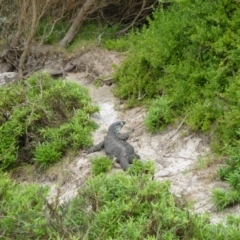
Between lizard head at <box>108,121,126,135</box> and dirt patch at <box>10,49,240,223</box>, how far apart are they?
0.19m

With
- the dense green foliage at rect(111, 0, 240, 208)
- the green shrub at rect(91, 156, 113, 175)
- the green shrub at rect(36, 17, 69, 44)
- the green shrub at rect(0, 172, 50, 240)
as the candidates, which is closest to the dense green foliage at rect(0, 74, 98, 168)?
the green shrub at rect(91, 156, 113, 175)

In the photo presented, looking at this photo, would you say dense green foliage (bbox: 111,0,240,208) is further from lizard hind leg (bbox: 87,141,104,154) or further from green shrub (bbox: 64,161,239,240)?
green shrub (bbox: 64,161,239,240)

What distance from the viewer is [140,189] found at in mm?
4883

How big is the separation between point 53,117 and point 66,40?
10.5 feet

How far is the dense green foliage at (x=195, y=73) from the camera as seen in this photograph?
6418mm

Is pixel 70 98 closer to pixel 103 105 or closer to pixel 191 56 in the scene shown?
pixel 103 105

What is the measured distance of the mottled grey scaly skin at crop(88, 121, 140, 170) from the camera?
653 cm

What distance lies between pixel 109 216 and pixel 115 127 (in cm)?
271

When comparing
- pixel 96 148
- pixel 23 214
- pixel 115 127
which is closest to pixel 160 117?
pixel 115 127

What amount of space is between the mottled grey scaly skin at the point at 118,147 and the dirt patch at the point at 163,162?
108 mm

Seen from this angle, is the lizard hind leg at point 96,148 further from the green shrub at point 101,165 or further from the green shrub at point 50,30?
the green shrub at point 50,30

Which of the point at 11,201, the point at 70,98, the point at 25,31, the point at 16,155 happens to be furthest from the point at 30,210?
the point at 25,31

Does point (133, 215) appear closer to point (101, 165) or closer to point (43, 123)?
point (101, 165)

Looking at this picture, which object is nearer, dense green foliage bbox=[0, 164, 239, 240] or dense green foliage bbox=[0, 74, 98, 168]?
dense green foliage bbox=[0, 164, 239, 240]
